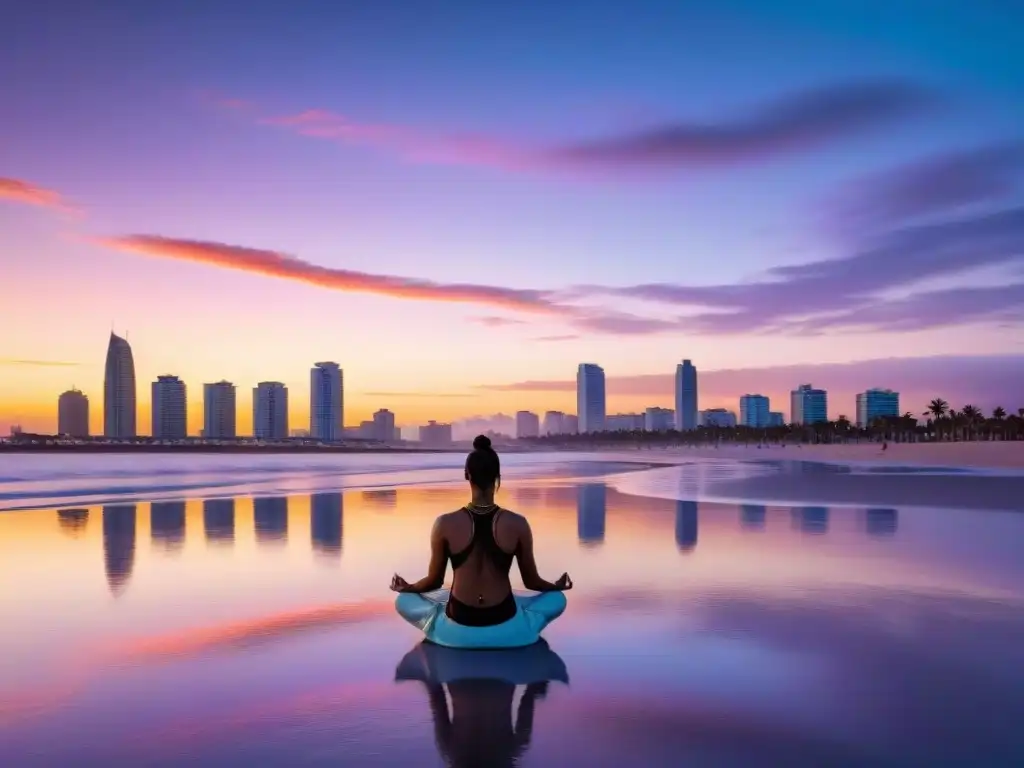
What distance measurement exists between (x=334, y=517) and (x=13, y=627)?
40.6ft

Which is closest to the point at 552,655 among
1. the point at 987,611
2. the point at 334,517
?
the point at 987,611

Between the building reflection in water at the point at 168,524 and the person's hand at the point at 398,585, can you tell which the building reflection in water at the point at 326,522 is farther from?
the person's hand at the point at 398,585

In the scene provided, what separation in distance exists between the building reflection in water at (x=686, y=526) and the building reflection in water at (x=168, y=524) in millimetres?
9822

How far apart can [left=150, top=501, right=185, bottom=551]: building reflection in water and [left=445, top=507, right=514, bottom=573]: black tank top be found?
9.76 m

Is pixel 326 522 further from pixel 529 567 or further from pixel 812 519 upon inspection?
pixel 529 567

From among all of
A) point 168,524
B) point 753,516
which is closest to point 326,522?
point 168,524

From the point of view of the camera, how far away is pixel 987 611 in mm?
9898

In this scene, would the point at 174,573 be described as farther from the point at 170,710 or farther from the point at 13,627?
the point at 170,710

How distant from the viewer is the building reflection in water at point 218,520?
56.2ft

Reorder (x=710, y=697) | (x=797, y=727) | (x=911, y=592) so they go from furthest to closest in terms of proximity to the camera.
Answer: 1. (x=911, y=592)
2. (x=710, y=697)
3. (x=797, y=727)

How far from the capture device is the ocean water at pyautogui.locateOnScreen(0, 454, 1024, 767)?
5.67 m

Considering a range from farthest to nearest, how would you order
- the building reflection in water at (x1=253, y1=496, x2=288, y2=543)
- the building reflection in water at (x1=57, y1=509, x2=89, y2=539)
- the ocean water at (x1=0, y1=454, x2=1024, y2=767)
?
the building reflection in water at (x1=57, y1=509, x2=89, y2=539)
the building reflection in water at (x1=253, y1=496, x2=288, y2=543)
the ocean water at (x1=0, y1=454, x2=1024, y2=767)

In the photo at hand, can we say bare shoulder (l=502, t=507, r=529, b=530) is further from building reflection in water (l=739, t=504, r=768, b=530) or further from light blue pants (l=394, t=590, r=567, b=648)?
building reflection in water (l=739, t=504, r=768, b=530)

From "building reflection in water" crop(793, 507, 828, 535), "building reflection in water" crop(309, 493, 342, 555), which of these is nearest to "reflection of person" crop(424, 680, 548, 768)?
"building reflection in water" crop(309, 493, 342, 555)
